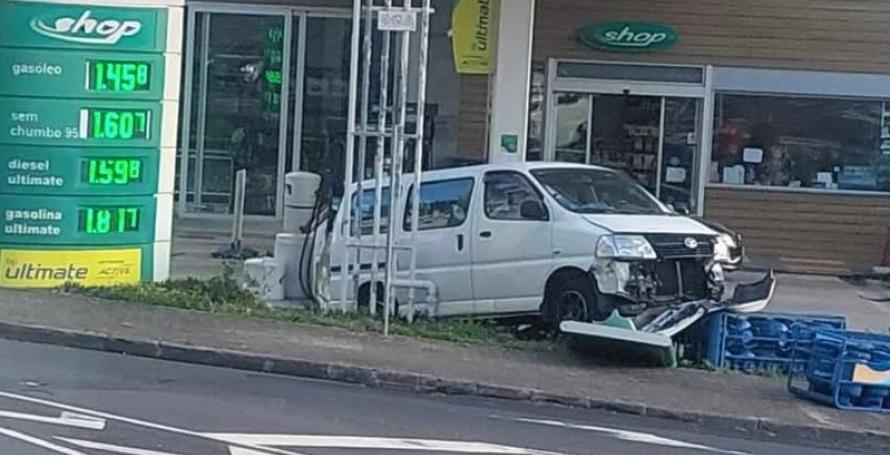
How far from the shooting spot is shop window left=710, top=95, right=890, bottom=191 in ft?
86.4

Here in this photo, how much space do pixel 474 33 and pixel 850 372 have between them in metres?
11.9

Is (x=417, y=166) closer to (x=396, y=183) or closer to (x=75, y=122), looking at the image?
(x=396, y=183)

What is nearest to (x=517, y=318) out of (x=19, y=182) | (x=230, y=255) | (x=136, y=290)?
(x=136, y=290)

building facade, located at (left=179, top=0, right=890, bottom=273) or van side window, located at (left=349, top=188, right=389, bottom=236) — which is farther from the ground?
building facade, located at (left=179, top=0, right=890, bottom=273)

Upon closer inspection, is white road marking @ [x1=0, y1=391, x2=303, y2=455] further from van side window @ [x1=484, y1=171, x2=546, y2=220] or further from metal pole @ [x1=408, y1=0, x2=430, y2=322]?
van side window @ [x1=484, y1=171, x2=546, y2=220]

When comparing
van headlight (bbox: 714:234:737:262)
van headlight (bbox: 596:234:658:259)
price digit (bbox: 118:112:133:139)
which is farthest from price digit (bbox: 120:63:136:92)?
van headlight (bbox: 714:234:737:262)

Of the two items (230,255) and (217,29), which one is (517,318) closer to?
(230,255)

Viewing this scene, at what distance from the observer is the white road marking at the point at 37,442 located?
30.5 ft

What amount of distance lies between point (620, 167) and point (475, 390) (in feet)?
46.8

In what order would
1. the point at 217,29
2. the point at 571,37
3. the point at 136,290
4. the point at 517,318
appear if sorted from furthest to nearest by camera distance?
the point at 217,29
the point at 571,37
the point at 136,290
the point at 517,318

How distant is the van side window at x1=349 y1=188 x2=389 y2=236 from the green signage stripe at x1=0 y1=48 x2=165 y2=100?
9.11 ft

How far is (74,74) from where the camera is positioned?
17.3 m

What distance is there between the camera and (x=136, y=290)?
1720 cm

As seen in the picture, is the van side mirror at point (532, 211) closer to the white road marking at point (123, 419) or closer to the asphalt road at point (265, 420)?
the asphalt road at point (265, 420)
